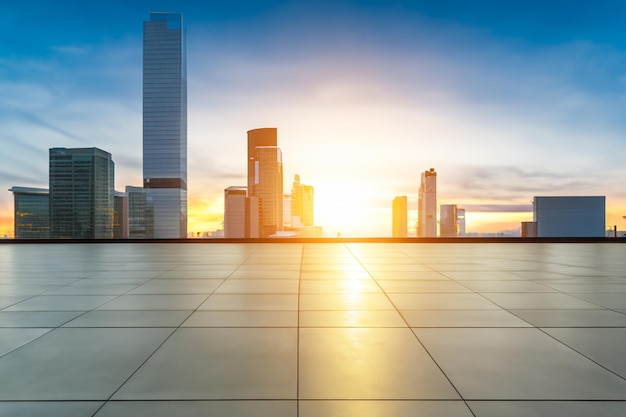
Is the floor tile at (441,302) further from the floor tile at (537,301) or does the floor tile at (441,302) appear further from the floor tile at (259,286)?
the floor tile at (259,286)

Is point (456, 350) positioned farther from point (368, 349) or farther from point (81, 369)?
point (81, 369)

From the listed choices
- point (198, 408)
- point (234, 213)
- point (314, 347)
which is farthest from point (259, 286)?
point (234, 213)

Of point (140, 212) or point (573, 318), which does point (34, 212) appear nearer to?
point (140, 212)

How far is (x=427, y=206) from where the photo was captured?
13962 cm

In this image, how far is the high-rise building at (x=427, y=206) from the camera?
441 ft

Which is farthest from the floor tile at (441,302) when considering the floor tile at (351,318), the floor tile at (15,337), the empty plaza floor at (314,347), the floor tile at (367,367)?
the floor tile at (15,337)

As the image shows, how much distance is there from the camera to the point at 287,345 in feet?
10.9

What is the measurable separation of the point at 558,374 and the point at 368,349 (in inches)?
61.0

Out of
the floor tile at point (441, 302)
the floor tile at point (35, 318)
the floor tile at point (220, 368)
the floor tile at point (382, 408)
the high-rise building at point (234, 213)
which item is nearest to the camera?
the floor tile at point (382, 408)

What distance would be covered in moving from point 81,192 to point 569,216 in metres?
168

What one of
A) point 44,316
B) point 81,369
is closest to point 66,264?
point 44,316

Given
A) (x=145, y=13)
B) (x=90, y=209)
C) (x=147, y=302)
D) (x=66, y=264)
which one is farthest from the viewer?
(x=145, y=13)

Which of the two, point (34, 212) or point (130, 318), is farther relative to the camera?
point (34, 212)

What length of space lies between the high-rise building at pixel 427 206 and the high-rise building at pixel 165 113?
388ft
